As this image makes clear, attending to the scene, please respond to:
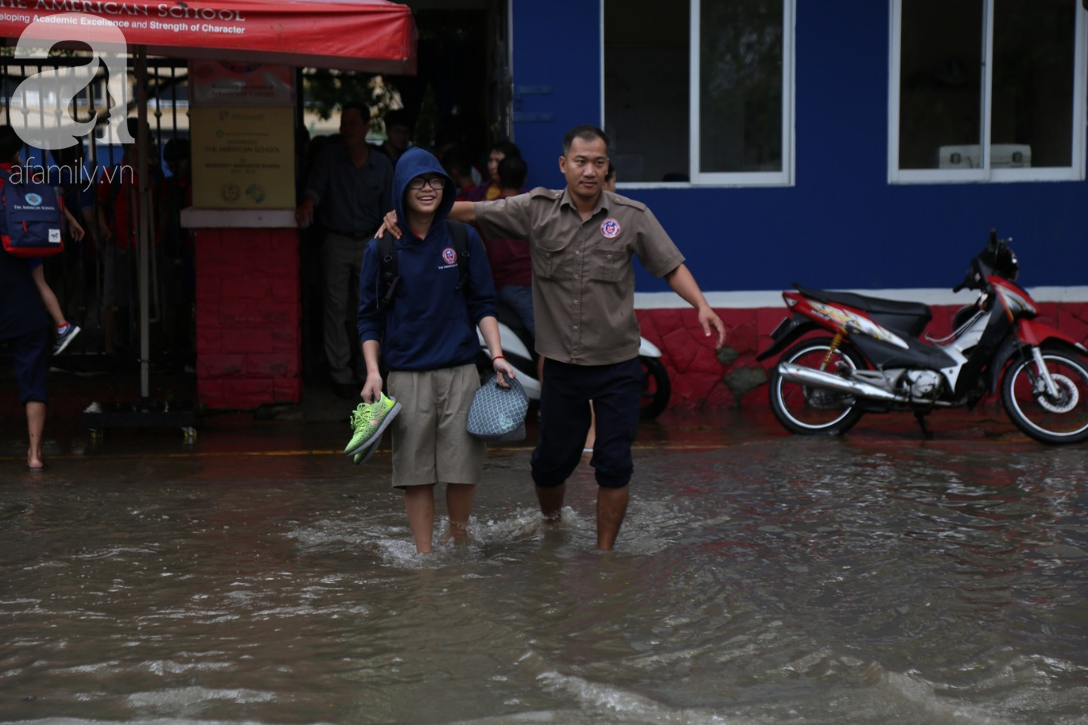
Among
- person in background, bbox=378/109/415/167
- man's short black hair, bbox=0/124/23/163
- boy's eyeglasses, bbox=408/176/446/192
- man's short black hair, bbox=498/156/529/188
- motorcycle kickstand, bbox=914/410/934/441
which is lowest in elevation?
motorcycle kickstand, bbox=914/410/934/441

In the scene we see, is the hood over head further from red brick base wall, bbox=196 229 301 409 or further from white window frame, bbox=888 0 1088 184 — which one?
white window frame, bbox=888 0 1088 184

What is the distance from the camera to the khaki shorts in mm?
5398

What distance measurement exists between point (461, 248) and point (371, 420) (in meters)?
0.81

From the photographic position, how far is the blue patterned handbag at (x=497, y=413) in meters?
5.29

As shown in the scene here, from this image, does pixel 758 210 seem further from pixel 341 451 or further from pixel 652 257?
pixel 652 257

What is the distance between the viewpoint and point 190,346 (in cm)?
1109

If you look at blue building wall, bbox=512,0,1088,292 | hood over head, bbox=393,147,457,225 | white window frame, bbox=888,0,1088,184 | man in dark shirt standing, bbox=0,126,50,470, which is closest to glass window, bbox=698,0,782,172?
blue building wall, bbox=512,0,1088,292

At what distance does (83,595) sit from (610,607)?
6.70 ft

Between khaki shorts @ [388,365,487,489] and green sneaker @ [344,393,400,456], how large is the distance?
148 mm

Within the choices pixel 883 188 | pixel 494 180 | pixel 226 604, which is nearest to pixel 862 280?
pixel 883 188

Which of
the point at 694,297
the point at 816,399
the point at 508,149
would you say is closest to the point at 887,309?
the point at 816,399

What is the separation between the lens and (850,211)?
33.1 ft

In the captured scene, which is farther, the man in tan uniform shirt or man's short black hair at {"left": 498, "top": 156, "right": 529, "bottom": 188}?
man's short black hair at {"left": 498, "top": 156, "right": 529, "bottom": 188}

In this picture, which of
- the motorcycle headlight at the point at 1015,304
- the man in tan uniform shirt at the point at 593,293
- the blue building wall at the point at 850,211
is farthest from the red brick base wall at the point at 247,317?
the motorcycle headlight at the point at 1015,304
